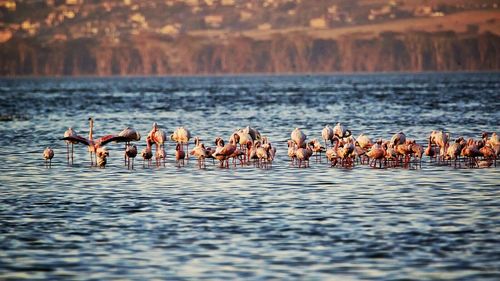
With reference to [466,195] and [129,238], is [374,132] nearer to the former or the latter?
[466,195]

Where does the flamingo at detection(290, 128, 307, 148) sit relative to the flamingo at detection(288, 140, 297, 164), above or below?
above

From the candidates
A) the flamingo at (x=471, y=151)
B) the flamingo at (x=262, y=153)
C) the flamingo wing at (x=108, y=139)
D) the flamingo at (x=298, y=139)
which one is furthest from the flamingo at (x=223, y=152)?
the flamingo at (x=471, y=151)

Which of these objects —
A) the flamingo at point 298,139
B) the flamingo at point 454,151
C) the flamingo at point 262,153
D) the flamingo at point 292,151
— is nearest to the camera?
the flamingo at point 454,151

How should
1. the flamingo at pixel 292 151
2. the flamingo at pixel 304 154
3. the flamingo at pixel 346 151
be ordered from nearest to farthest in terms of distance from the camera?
1. the flamingo at pixel 346 151
2. the flamingo at pixel 304 154
3. the flamingo at pixel 292 151

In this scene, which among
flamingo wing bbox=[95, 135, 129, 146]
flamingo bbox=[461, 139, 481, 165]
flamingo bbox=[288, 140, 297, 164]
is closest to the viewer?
flamingo bbox=[461, 139, 481, 165]

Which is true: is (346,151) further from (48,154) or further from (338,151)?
(48,154)

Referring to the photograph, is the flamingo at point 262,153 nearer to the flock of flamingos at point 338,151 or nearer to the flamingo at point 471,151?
the flock of flamingos at point 338,151

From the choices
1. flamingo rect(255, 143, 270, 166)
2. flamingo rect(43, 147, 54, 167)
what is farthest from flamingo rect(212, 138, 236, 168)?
flamingo rect(43, 147, 54, 167)

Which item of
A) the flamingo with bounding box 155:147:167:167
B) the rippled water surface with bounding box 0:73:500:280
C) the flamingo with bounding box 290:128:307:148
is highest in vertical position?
the flamingo with bounding box 290:128:307:148

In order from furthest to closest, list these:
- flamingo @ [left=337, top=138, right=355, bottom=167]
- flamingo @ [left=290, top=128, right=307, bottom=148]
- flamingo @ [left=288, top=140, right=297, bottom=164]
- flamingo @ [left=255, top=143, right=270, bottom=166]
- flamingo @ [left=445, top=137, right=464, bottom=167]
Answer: flamingo @ [left=290, top=128, right=307, bottom=148] → flamingo @ [left=288, top=140, right=297, bottom=164] → flamingo @ [left=255, top=143, right=270, bottom=166] → flamingo @ [left=337, top=138, right=355, bottom=167] → flamingo @ [left=445, top=137, right=464, bottom=167]

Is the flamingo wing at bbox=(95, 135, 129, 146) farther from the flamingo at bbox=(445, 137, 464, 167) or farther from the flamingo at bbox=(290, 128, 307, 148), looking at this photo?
the flamingo at bbox=(445, 137, 464, 167)

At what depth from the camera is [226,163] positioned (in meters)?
34.7

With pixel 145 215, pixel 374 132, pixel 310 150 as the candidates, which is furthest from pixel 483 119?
pixel 145 215

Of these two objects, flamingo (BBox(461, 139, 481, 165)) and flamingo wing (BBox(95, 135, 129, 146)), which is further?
flamingo wing (BBox(95, 135, 129, 146))
